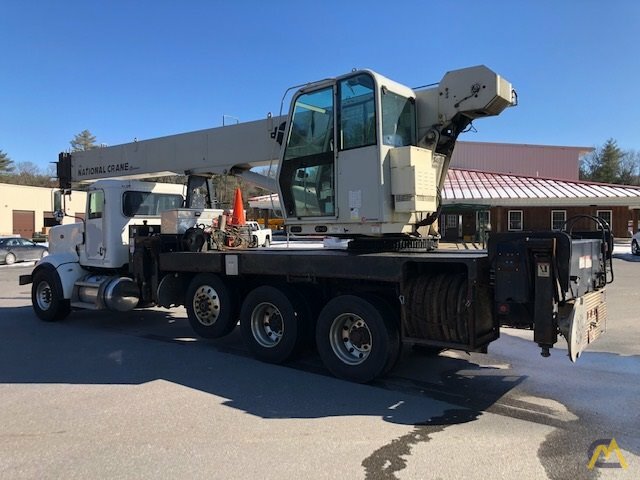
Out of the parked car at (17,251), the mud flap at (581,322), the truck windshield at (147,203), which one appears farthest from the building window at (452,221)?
the mud flap at (581,322)

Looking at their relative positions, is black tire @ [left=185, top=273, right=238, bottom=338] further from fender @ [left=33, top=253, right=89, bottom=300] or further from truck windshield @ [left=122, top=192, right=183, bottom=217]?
fender @ [left=33, top=253, right=89, bottom=300]

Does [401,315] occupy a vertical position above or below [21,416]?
above

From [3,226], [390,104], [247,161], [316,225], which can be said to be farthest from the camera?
[3,226]

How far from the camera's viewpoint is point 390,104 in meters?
A: 6.43

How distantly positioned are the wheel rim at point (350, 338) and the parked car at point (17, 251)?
27.5m

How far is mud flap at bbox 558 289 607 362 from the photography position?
5.07 metres

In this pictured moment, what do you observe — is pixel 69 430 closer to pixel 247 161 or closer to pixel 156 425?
pixel 156 425

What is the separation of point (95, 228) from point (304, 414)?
6.89m

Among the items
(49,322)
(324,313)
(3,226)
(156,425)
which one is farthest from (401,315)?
(3,226)

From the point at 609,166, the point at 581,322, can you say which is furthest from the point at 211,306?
the point at 609,166

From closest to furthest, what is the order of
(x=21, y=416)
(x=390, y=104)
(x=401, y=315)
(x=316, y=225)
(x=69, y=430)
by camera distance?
(x=69, y=430), (x=21, y=416), (x=401, y=315), (x=390, y=104), (x=316, y=225)

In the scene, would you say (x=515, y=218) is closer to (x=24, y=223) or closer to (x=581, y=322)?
(x=581, y=322)

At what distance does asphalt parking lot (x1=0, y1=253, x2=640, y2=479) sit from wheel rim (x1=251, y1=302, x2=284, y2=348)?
0.37 meters

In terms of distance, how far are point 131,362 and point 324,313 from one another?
2.78 metres
